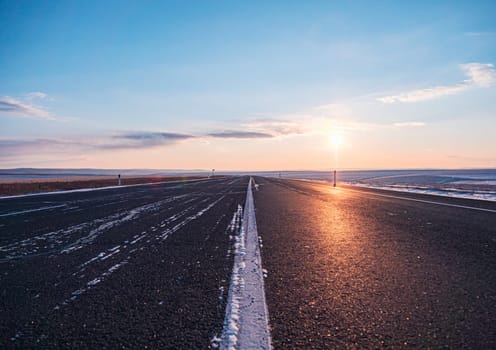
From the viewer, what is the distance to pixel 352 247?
3740mm

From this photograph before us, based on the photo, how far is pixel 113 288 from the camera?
231cm

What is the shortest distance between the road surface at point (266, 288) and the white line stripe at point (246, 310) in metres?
0.06

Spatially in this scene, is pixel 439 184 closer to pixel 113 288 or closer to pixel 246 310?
pixel 246 310

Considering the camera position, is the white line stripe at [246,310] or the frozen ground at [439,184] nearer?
the white line stripe at [246,310]

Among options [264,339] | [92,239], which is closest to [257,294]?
[264,339]

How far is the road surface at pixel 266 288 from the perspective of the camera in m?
1.59

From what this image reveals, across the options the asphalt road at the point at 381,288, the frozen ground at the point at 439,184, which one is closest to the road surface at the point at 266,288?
the asphalt road at the point at 381,288

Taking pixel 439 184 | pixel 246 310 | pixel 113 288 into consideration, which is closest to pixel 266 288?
pixel 246 310

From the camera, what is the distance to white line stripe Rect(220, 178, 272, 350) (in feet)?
4.91

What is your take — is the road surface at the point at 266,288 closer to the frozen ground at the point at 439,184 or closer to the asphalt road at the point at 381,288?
the asphalt road at the point at 381,288

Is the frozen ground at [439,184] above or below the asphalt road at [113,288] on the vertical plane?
below

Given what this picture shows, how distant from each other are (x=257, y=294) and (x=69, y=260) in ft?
7.42

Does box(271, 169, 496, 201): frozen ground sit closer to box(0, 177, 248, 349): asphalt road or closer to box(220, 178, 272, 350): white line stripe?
box(220, 178, 272, 350): white line stripe

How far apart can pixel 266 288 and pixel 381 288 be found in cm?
92
